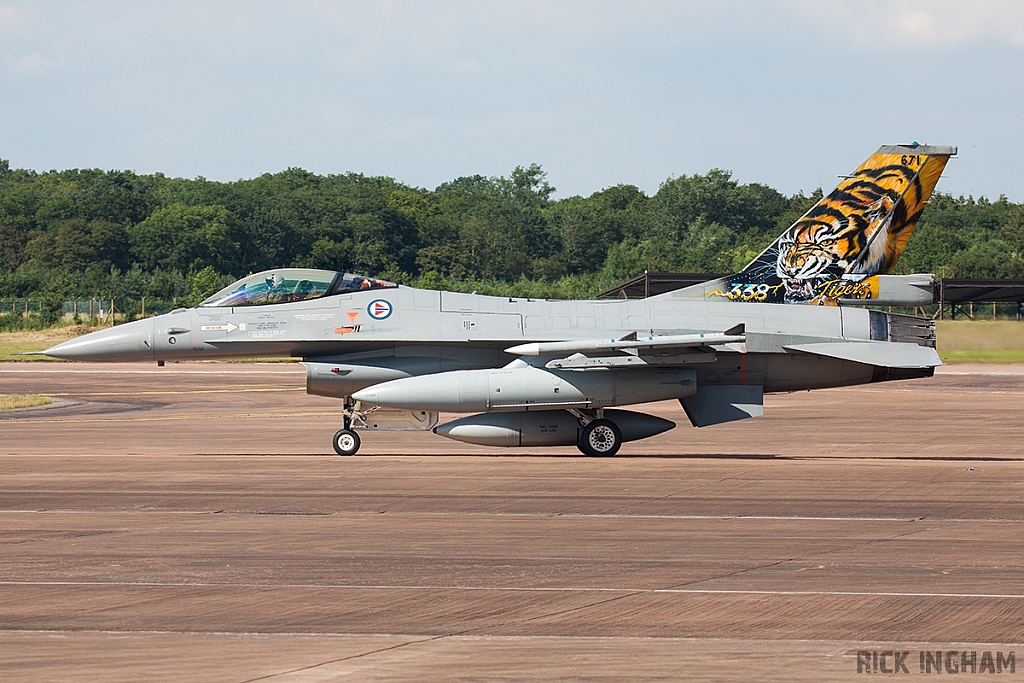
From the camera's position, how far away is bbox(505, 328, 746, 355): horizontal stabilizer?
1723cm

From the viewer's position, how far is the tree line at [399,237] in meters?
71.2

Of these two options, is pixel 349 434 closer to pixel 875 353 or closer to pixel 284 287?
pixel 284 287

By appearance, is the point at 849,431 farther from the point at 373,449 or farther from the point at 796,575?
the point at 796,575

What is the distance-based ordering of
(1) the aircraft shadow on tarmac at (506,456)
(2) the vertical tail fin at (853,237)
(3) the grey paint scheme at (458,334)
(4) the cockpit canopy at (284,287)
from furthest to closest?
(2) the vertical tail fin at (853,237), (4) the cockpit canopy at (284,287), (3) the grey paint scheme at (458,334), (1) the aircraft shadow on tarmac at (506,456)

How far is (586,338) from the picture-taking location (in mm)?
18406

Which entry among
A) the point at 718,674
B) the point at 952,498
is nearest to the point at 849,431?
the point at 952,498

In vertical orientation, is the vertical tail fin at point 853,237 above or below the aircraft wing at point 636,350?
above

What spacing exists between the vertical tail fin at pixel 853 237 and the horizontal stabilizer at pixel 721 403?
1.75 meters

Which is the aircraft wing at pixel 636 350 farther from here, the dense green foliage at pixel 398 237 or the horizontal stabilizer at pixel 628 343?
the dense green foliage at pixel 398 237

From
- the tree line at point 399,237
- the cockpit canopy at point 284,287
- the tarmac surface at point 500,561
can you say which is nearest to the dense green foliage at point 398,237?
the tree line at point 399,237

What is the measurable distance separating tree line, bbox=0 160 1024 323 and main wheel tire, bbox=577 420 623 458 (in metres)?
40.5

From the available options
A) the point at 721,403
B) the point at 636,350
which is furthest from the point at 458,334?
the point at 721,403

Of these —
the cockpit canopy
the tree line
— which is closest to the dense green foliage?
the tree line

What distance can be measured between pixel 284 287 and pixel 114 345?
9.32 feet
